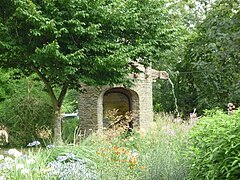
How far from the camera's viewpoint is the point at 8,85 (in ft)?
40.5

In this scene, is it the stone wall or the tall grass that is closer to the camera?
the tall grass

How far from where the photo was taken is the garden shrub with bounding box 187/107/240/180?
2.88m

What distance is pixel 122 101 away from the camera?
44.8 ft

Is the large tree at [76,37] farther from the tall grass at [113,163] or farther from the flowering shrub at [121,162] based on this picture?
the flowering shrub at [121,162]

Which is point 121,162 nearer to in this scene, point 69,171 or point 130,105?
point 69,171

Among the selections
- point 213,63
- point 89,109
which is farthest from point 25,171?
point 213,63

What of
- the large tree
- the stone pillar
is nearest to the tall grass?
the large tree

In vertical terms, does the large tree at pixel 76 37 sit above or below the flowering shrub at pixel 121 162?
above

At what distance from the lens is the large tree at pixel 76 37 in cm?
805

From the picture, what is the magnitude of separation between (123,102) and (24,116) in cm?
366

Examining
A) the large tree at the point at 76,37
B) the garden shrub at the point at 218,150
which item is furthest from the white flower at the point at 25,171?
the large tree at the point at 76,37

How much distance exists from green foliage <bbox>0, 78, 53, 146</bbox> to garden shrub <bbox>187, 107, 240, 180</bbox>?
29.7 ft

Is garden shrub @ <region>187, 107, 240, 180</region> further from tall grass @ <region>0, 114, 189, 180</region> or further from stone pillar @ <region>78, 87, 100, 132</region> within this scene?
stone pillar @ <region>78, 87, 100, 132</region>

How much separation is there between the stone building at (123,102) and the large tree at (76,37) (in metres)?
1.54
